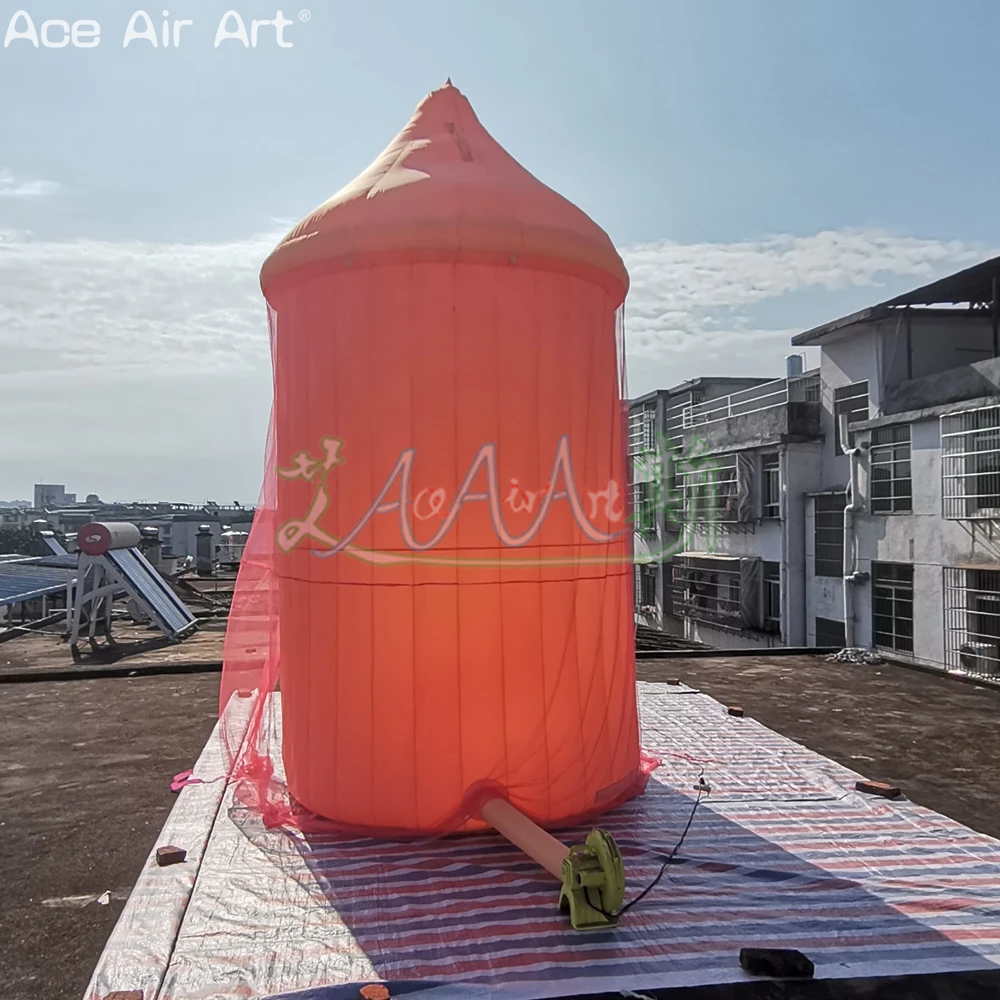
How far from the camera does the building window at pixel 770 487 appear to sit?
26719 mm

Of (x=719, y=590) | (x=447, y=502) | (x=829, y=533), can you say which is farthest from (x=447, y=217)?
(x=719, y=590)

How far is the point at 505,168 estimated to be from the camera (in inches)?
213

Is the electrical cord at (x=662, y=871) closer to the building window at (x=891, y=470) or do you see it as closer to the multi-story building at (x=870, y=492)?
the multi-story building at (x=870, y=492)

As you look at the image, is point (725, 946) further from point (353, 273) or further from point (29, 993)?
point (353, 273)

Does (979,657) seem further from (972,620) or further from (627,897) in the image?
(627,897)

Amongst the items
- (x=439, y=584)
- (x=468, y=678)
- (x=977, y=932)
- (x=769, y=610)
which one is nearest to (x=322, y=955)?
(x=468, y=678)

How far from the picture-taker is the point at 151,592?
15914mm

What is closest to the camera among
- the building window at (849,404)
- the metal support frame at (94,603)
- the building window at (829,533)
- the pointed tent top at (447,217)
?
the pointed tent top at (447,217)

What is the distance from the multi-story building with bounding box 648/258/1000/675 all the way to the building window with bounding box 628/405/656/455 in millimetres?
3767

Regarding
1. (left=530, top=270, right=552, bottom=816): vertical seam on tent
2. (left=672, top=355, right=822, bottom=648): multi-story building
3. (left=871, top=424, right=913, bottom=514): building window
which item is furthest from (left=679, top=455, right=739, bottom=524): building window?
(left=530, top=270, right=552, bottom=816): vertical seam on tent

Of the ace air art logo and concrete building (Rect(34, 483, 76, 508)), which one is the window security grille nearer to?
the ace air art logo

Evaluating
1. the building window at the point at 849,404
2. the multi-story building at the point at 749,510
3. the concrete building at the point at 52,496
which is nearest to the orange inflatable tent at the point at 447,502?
the building window at the point at 849,404

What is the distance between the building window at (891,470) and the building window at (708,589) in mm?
8530

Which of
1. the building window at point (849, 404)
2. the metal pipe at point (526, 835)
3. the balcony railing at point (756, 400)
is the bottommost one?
the metal pipe at point (526, 835)
